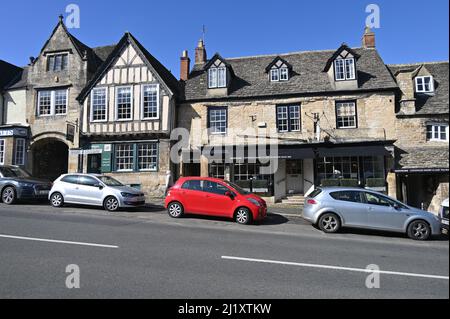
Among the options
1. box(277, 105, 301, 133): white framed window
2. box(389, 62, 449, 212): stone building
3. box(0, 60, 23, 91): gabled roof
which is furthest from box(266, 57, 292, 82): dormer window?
box(0, 60, 23, 91): gabled roof

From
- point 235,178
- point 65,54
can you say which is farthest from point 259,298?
point 65,54

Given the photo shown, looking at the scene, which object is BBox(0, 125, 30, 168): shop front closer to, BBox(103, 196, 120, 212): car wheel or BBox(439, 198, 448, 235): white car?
BBox(103, 196, 120, 212): car wheel

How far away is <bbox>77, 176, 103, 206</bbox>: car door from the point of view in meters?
12.5

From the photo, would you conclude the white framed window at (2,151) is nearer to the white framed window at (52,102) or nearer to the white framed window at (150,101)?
the white framed window at (52,102)

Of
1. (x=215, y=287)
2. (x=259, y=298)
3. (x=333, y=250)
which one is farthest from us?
(x=333, y=250)

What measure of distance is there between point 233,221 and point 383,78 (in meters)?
12.4

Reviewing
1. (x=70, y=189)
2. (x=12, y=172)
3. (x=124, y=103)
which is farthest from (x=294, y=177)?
(x=12, y=172)

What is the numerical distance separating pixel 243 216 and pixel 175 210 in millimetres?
2789

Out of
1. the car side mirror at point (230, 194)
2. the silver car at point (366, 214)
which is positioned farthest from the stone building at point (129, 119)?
the silver car at point (366, 214)

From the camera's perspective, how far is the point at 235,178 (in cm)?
1761

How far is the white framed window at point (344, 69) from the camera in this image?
16.7m

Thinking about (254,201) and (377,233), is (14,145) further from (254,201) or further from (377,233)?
(377,233)

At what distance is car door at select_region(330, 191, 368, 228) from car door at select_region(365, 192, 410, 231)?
21cm
